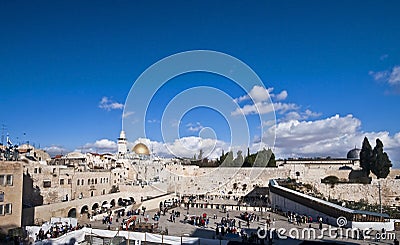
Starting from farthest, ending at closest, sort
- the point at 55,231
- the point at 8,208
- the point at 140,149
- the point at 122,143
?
1. the point at 122,143
2. the point at 140,149
3. the point at 8,208
4. the point at 55,231

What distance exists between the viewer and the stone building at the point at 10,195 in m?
19.0

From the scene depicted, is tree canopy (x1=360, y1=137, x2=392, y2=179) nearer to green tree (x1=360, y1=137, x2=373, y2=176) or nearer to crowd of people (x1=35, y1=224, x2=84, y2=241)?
green tree (x1=360, y1=137, x2=373, y2=176)

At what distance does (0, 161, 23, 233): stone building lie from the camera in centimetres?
1899

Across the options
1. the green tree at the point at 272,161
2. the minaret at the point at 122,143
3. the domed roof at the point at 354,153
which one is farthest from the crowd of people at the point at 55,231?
the domed roof at the point at 354,153

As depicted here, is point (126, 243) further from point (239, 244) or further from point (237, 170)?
point (237, 170)

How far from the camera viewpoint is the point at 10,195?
63.9 feet

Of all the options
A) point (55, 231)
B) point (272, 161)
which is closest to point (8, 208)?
point (55, 231)

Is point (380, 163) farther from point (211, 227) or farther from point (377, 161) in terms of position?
point (211, 227)

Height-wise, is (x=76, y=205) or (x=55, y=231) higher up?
(x=55, y=231)

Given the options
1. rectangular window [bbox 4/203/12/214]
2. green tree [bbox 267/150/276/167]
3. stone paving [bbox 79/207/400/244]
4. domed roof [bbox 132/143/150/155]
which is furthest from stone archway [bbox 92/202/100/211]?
green tree [bbox 267/150/276/167]

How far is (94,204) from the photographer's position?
103 feet

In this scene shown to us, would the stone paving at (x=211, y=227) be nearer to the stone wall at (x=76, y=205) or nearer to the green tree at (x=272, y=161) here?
the stone wall at (x=76, y=205)

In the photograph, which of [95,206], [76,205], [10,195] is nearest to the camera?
[10,195]

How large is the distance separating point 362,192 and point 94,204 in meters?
26.0
